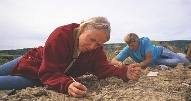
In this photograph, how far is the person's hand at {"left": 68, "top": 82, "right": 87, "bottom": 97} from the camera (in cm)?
182

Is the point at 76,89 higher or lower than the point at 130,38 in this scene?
lower

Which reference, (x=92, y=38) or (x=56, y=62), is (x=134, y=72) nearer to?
(x=92, y=38)

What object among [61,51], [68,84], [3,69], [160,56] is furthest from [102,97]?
[160,56]

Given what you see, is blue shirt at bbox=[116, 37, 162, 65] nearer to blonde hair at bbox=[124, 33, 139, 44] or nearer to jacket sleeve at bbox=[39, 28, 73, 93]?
blonde hair at bbox=[124, 33, 139, 44]

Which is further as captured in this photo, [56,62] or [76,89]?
[56,62]

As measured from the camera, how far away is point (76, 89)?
5.97 ft

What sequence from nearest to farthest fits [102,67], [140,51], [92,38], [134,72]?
[92,38]
[134,72]
[102,67]
[140,51]

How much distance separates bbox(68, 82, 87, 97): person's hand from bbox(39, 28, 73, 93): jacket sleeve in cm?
6

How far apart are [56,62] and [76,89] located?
1.44 ft

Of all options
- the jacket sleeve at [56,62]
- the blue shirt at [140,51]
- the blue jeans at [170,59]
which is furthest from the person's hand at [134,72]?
the blue jeans at [170,59]

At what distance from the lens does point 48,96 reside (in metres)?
1.89

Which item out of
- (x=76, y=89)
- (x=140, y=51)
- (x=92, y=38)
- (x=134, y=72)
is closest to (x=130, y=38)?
(x=140, y=51)

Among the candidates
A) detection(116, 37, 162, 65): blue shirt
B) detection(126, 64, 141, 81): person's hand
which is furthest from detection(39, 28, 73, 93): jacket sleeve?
detection(116, 37, 162, 65): blue shirt

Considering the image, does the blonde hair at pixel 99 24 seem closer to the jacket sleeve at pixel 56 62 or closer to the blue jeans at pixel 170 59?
the jacket sleeve at pixel 56 62
